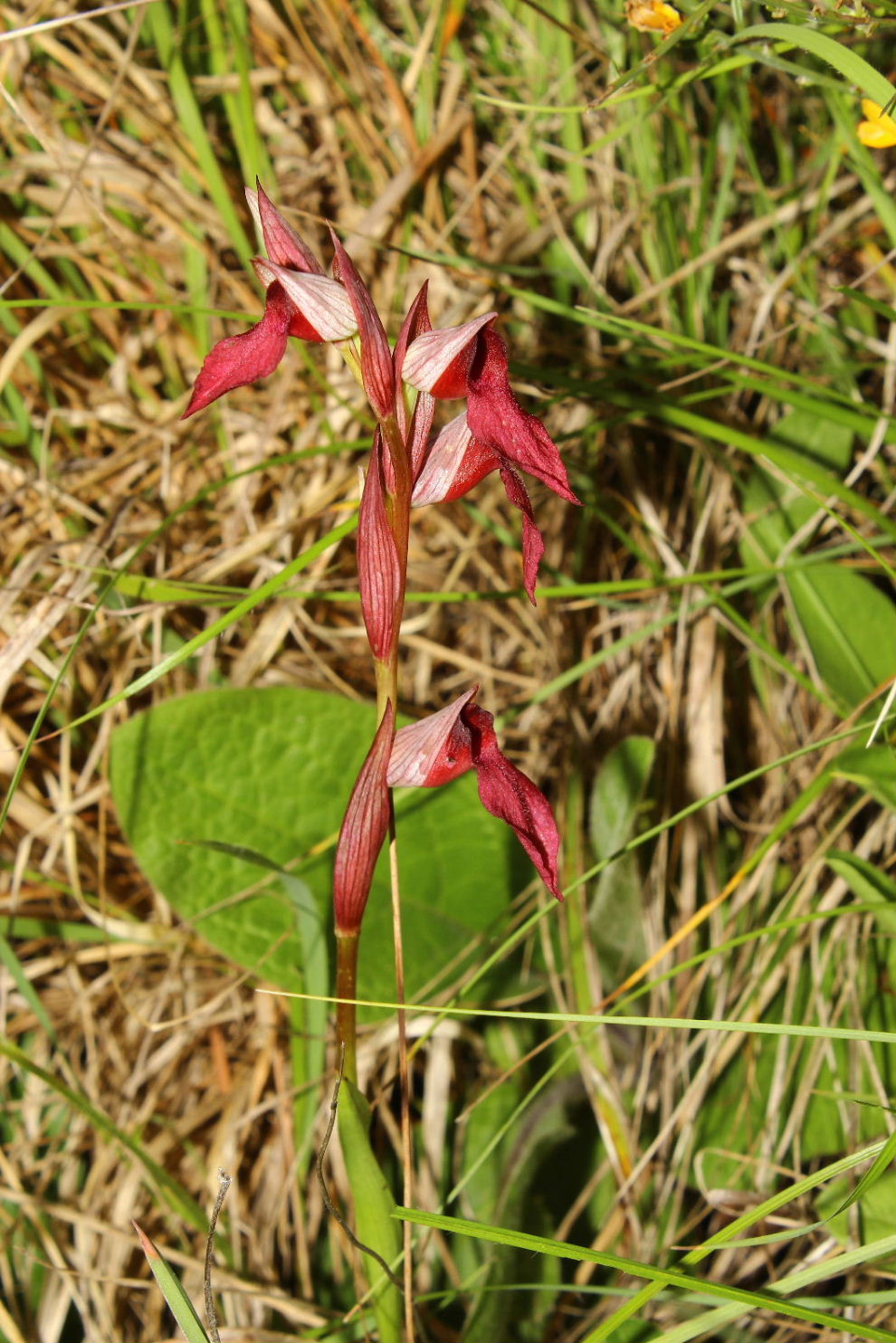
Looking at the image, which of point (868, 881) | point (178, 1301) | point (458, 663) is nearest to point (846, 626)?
point (868, 881)

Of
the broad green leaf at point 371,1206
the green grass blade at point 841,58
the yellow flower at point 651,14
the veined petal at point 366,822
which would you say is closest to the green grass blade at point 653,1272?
the broad green leaf at point 371,1206

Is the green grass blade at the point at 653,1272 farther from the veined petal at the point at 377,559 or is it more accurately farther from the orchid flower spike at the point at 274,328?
the orchid flower spike at the point at 274,328

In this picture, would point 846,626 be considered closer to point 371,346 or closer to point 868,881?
point 868,881

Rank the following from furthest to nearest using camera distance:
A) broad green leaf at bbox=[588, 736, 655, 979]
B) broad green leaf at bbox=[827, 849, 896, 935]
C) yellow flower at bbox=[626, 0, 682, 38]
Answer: broad green leaf at bbox=[588, 736, 655, 979] → broad green leaf at bbox=[827, 849, 896, 935] → yellow flower at bbox=[626, 0, 682, 38]

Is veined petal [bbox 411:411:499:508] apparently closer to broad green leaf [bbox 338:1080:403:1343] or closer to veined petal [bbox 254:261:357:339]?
veined petal [bbox 254:261:357:339]

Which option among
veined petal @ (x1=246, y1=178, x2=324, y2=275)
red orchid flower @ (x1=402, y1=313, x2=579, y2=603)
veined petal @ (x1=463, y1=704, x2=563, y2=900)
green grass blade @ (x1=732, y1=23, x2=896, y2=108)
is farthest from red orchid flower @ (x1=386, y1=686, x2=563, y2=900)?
green grass blade @ (x1=732, y1=23, x2=896, y2=108)

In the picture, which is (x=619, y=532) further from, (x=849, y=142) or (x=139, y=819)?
(x=139, y=819)
